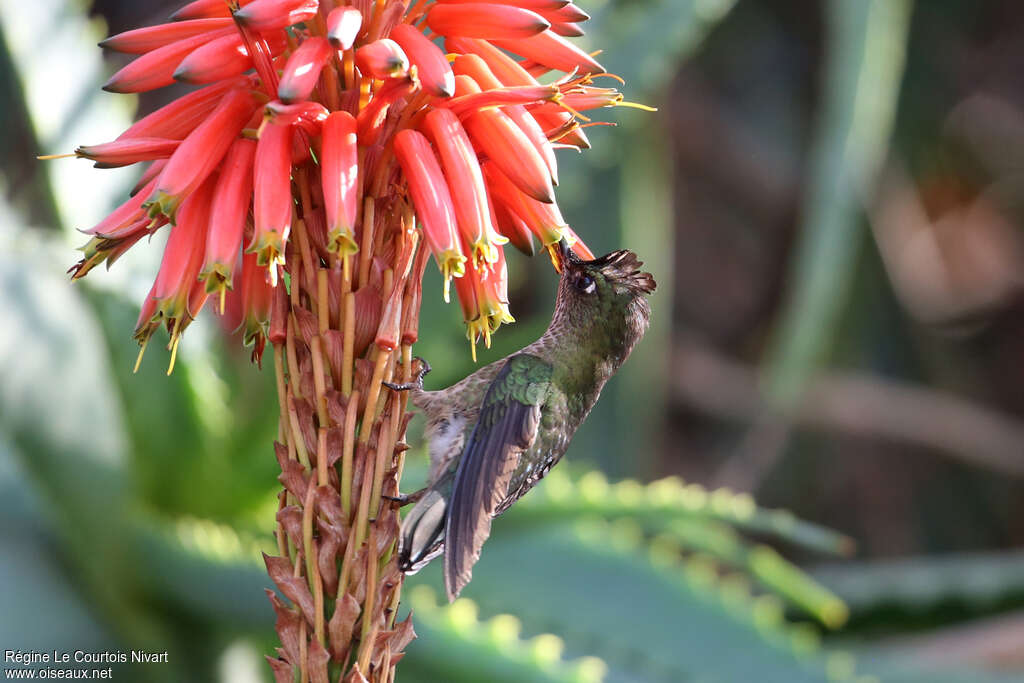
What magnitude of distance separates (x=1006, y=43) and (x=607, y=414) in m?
2.59

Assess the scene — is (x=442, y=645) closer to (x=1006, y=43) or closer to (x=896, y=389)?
(x=896, y=389)

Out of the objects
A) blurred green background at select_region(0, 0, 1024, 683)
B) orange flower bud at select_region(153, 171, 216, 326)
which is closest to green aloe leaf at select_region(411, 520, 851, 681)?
blurred green background at select_region(0, 0, 1024, 683)

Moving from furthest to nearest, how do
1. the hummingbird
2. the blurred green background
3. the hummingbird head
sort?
the blurred green background → the hummingbird head → the hummingbird

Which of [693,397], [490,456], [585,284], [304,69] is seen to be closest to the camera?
[304,69]

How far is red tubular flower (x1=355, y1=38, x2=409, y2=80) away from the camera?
32.4 inches

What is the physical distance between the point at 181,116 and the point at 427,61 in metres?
0.22

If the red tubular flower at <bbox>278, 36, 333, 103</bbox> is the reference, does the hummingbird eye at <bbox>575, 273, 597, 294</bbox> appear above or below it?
above

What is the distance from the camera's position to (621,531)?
91.8 inches

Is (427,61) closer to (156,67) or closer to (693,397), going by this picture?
(156,67)

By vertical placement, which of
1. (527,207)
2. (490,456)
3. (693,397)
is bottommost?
(490,456)

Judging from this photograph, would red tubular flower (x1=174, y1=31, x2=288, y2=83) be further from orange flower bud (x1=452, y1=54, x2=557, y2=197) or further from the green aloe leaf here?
the green aloe leaf

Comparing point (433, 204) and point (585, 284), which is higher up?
point (585, 284)

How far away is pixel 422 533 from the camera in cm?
99

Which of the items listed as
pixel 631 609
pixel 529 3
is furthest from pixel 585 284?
pixel 631 609
